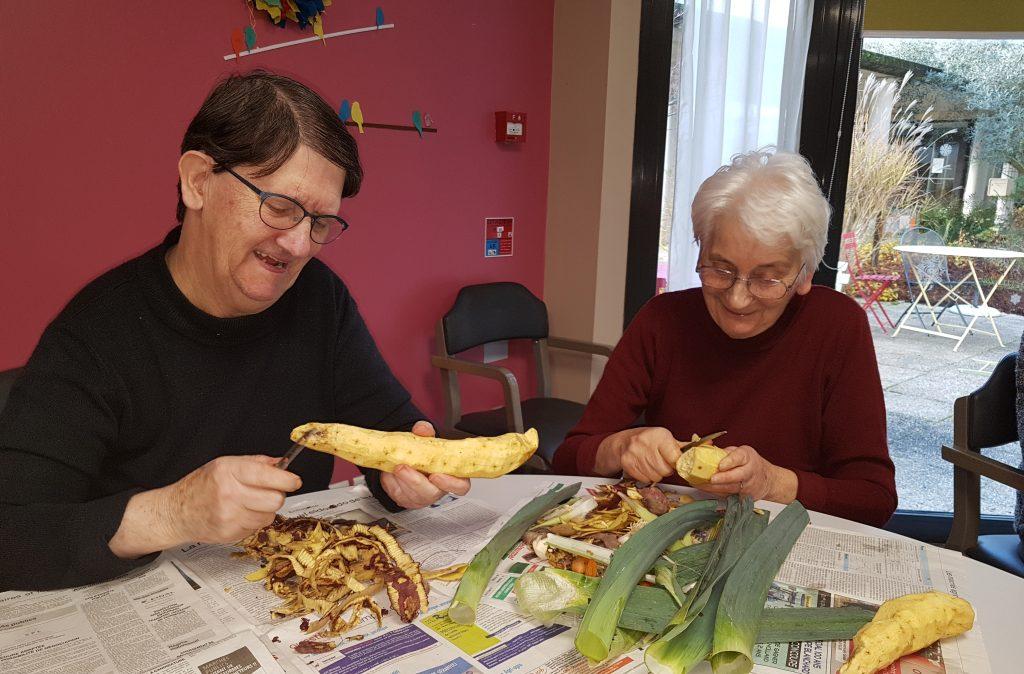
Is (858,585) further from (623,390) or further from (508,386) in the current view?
(508,386)

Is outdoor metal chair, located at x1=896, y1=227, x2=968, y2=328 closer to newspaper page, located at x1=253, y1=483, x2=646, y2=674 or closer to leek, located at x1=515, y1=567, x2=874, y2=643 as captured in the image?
leek, located at x1=515, y1=567, x2=874, y2=643

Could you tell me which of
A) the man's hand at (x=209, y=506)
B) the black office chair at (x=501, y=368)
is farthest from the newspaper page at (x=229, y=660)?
the black office chair at (x=501, y=368)

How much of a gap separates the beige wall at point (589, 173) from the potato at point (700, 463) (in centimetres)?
236

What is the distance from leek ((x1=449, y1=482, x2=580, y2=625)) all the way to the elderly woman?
1.07 ft

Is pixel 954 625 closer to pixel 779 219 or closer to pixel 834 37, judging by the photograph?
pixel 779 219

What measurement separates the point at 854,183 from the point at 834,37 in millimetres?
688

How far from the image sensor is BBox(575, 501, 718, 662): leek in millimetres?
1107

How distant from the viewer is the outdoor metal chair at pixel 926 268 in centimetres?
354

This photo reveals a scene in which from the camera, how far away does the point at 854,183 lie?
11.7 ft

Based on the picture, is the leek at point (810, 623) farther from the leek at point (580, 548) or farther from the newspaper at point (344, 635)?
the leek at point (580, 548)

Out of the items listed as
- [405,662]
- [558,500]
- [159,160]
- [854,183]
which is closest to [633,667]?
[405,662]

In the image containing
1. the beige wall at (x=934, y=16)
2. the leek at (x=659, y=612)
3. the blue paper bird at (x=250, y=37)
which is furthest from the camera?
the beige wall at (x=934, y=16)

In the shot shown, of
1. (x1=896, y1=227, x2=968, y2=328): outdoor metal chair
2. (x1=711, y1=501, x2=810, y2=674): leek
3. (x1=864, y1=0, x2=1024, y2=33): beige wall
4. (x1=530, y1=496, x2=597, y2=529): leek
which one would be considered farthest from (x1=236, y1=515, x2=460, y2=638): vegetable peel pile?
(x1=864, y1=0, x2=1024, y2=33): beige wall

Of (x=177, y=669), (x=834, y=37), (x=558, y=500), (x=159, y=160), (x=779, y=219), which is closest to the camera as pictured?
(x=177, y=669)
